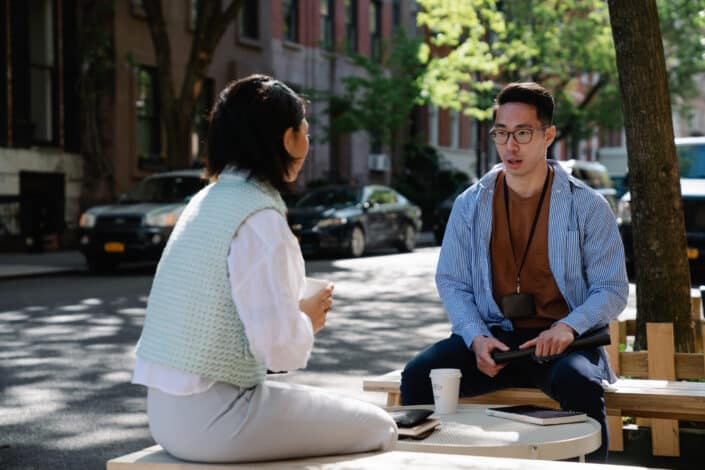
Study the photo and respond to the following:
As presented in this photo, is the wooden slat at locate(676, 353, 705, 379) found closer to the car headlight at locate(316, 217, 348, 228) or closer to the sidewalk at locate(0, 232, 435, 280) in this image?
the sidewalk at locate(0, 232, 435, 280)

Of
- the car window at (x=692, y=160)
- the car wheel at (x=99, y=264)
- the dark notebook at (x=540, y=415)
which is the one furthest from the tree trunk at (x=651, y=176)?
the car wheel at (x=99, y=264)

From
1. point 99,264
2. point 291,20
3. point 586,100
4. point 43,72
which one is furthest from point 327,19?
point 99,264

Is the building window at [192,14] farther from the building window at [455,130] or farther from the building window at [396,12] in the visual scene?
the building window at [455,130]

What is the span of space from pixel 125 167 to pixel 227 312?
24530mm

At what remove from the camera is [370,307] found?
13.9m

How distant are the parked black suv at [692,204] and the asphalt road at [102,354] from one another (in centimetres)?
289

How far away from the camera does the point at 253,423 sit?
3.29m

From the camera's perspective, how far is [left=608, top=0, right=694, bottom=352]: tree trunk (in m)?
6.70

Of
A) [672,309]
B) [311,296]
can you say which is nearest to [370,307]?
[672,309]

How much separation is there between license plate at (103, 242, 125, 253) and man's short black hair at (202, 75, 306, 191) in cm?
1588

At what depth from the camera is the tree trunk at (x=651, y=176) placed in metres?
6.70

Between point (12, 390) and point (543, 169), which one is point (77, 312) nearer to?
point (12, 390)

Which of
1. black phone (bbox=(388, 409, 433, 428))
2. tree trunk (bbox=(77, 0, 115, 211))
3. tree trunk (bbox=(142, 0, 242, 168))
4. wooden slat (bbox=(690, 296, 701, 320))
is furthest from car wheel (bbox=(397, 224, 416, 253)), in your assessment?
black phone (bbox=(388, 409, 433, 428))

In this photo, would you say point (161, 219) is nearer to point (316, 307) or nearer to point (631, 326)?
point (631, 326)
